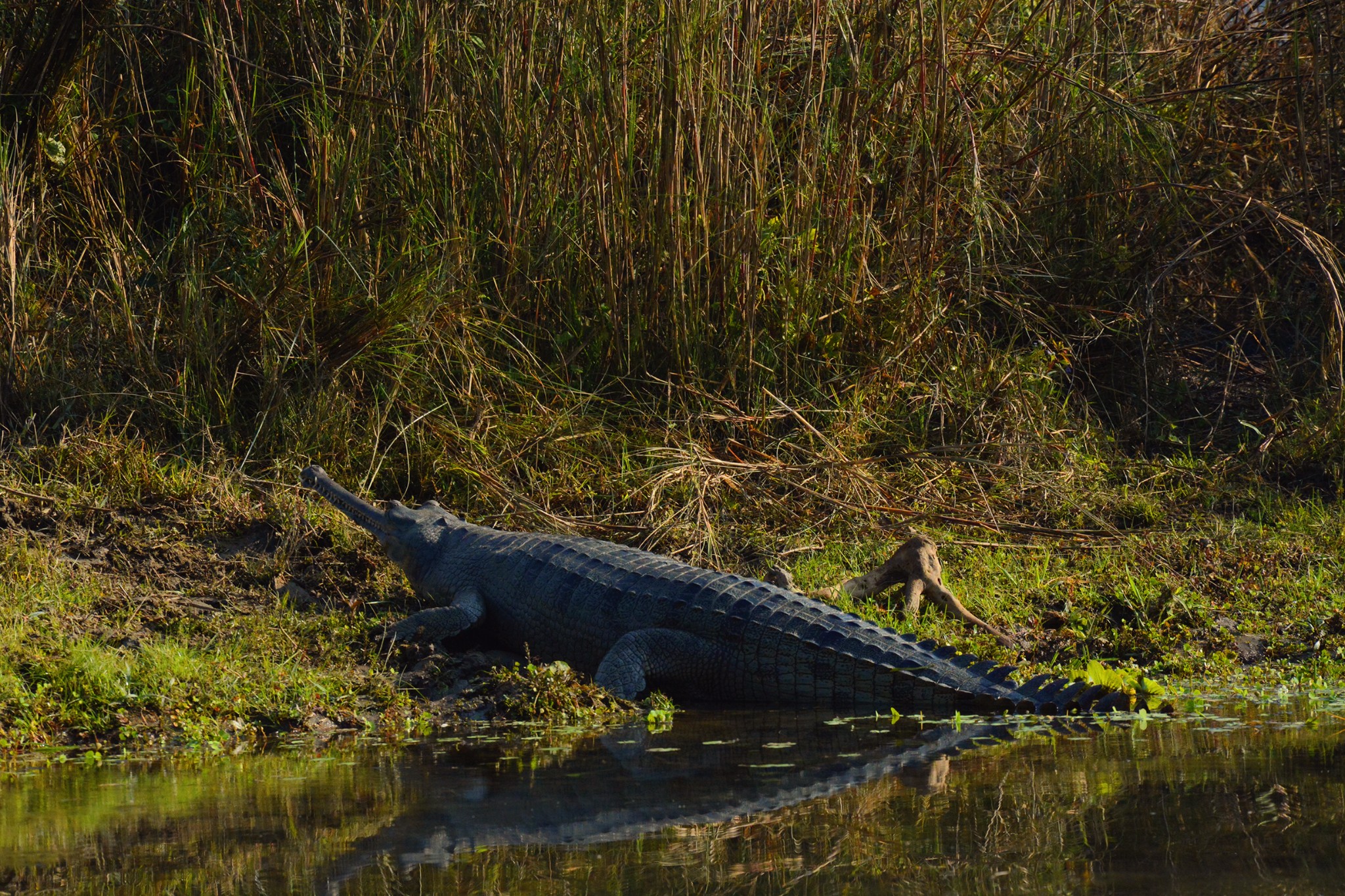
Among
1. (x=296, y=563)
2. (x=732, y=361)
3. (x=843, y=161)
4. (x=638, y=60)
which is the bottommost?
(x=296, y=563)

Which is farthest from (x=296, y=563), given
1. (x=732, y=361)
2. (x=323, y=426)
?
(x=732, y=361)

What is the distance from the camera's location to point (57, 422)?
19.2ft

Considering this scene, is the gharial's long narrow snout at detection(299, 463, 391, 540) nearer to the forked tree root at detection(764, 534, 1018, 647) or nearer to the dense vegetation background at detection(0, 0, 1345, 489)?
the dense vegetation background at detection(0, 0, 1345, 489)

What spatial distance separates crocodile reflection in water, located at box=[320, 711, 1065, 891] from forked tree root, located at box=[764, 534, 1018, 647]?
119cm

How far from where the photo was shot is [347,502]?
18.3 feet

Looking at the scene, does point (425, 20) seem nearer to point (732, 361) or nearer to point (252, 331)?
point (252, 331)

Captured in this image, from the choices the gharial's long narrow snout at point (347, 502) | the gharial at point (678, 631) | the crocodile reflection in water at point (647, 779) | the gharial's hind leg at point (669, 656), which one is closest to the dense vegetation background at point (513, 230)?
the gharial's long narrow snout at point (347, 502)

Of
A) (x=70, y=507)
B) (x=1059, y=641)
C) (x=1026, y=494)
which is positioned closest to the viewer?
(x=1059, y=641)

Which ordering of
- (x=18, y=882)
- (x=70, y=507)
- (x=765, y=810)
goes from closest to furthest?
(x=18, y=882) → (x=765, y=810) → (x=70, y=507)

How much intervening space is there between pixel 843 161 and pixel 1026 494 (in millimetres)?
1797

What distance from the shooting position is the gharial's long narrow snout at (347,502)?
5523mm

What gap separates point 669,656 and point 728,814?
1768mm

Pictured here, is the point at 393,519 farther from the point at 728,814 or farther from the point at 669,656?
the point at 728,814

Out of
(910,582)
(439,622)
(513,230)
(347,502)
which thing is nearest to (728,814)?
(439,622)
